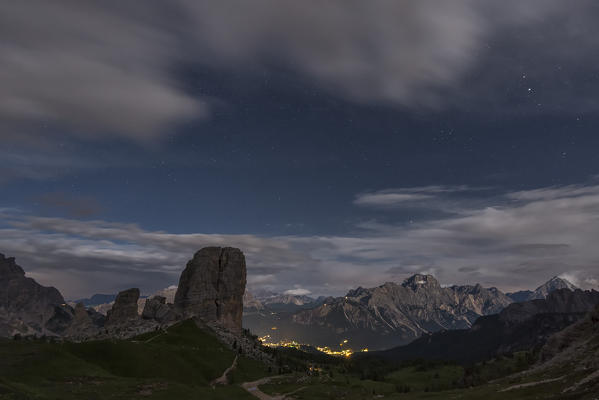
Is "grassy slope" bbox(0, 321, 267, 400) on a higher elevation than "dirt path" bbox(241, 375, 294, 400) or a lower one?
higher

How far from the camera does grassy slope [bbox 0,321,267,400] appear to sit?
85.2 metres

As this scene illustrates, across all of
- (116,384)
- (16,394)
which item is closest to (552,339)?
(116,384)

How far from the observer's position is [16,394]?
6106 centimetres

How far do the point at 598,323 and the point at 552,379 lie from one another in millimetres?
37955

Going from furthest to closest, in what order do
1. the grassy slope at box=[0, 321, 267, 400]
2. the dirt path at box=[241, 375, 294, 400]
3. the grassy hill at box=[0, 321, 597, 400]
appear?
the dirt path at box=[241, 375, 294, 400], the grassy slope at box=[0, 321, 267, 400], the grassy hill at box=[0, 321, 597, 400]

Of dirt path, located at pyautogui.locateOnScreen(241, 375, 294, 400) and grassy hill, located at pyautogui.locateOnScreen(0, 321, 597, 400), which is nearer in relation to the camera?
grassy hill, located at pyautogui.locateOnScreen(0, 321, 597, 400)

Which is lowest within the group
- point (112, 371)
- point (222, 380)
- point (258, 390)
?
point (222, 380)

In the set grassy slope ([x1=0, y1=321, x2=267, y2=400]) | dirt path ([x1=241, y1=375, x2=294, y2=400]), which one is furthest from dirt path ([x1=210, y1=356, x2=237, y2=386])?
dirt path ([x1=241, y1=375, x2=294, y2=400])

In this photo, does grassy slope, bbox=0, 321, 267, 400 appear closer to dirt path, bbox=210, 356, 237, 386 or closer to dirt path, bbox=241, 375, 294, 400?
dirt path, bbox=210, 356, 237, 386

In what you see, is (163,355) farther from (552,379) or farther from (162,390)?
(552,379)

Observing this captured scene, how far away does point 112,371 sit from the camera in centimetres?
12588

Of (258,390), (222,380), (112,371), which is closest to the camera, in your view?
(112,371)

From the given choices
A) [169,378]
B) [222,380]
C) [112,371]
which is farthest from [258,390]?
[112,371]

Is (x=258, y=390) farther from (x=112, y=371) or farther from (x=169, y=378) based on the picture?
(x=112, y=371)
